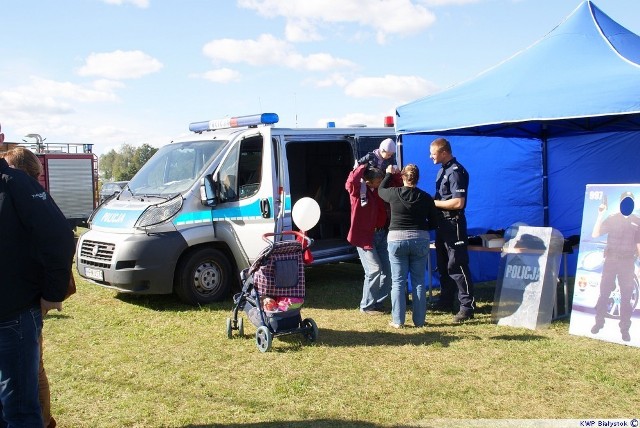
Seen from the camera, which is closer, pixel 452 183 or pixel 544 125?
pixel 452 183

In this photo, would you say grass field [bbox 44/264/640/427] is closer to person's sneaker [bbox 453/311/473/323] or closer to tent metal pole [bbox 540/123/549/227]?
person's sneaker [bbox 453/311/473/323]

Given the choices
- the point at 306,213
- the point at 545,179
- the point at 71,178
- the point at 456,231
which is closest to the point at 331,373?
the point at 306,213

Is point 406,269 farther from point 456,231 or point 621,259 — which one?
point 621,259

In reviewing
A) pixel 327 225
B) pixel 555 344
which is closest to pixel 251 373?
pixel 555 344

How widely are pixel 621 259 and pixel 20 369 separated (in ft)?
16.8

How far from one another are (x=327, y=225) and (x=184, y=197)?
274 centimetres

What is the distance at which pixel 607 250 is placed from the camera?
5.83m

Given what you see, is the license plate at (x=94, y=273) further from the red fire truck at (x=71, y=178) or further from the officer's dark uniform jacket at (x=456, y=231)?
the red fire truck at (x=71, y=178)

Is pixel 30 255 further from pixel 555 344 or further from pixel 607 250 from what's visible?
pixel 607 250

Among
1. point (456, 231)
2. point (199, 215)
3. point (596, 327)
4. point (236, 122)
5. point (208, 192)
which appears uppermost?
point (236, 122)

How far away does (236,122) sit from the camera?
8.04m

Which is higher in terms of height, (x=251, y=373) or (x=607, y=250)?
(x=607, y=250)

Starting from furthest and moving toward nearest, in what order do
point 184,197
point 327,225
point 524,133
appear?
point 327,225 < point 524,133 < point 184,197

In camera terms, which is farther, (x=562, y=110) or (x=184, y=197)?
(x=184, y=197)
